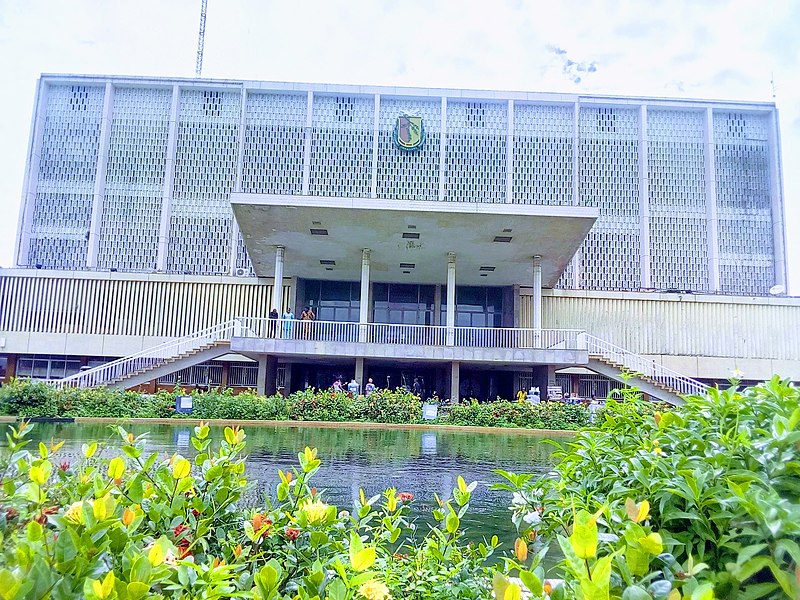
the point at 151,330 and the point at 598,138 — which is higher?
the point at 598,138

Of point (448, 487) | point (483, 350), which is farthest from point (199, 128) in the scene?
point (448, 487)

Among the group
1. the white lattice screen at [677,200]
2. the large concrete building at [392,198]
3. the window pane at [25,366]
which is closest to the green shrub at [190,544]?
the large concrete building at [392,198]

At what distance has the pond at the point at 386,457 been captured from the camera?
563cm

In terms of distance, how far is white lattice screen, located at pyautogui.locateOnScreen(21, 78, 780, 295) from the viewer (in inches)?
1043

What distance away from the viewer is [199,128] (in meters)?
27.3

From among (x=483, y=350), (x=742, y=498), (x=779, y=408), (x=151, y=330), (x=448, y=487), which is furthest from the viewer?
(x=151, y=330)

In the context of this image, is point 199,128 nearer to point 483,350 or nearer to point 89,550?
point 483,350

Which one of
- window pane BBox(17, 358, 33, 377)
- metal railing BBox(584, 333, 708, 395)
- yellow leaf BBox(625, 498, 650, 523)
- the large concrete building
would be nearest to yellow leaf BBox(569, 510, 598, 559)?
yellow leaf BBox(625, 498, 650, 523)

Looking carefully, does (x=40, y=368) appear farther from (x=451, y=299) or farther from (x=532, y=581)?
(x=532, y=581)

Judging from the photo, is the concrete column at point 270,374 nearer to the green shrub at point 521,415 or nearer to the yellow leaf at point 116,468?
the green shrub at point 521,415

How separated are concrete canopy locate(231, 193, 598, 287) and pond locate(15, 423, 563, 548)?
21.3 ft

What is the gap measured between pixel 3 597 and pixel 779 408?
221 centimetres

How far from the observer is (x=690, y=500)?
5.20ft

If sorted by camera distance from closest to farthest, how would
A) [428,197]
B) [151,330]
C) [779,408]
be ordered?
[779,408], [151,330], [428,197]
